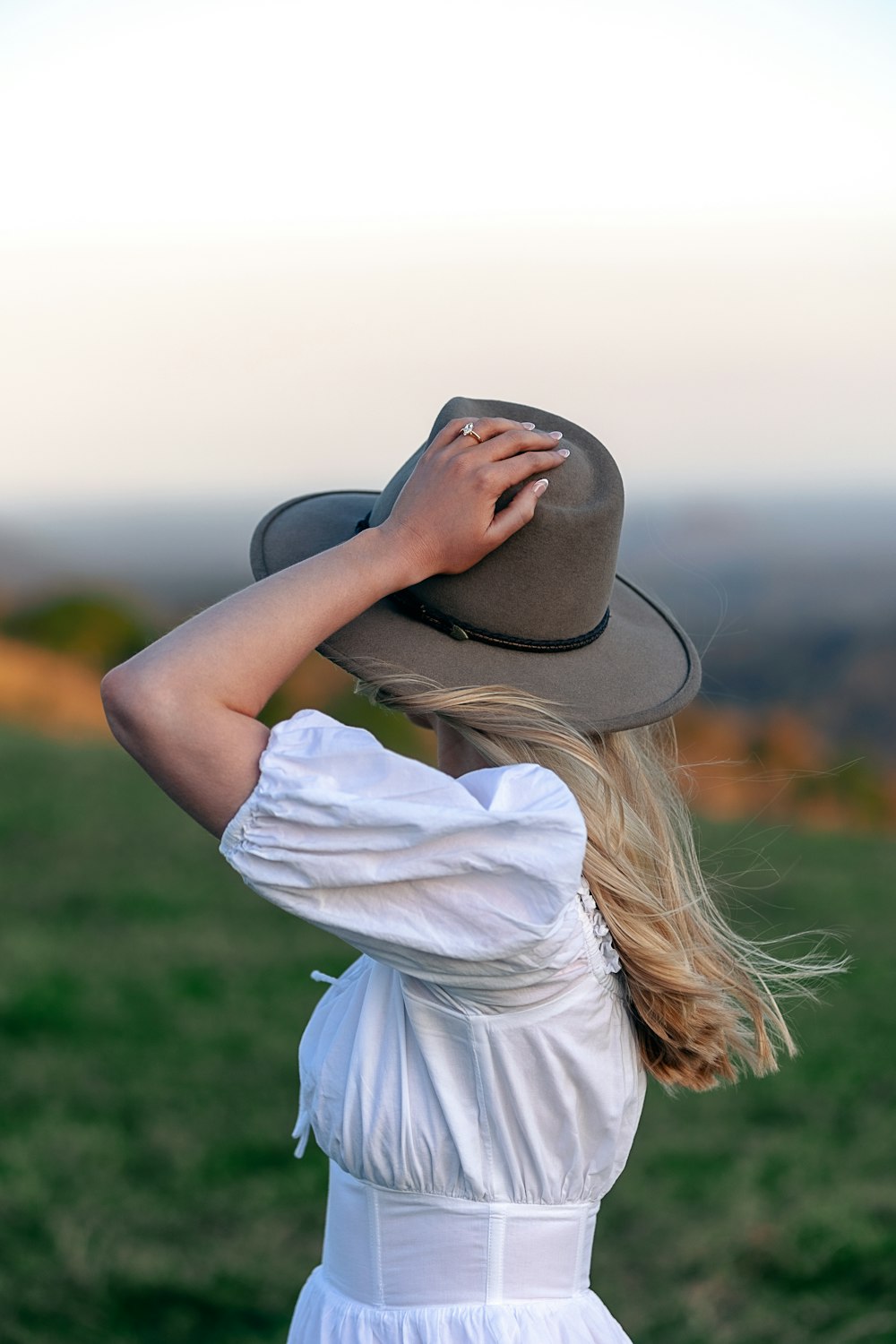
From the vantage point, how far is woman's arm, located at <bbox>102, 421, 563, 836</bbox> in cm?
160

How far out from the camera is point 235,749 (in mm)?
1610

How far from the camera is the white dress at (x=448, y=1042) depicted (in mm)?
1551

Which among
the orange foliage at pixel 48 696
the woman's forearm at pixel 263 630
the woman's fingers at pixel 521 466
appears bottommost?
the orange foliage at pixel 48 696

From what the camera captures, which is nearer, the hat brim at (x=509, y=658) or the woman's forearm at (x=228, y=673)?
the woman's forearm at (x=228, y=673)

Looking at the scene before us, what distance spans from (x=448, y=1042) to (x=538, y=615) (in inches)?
23.2

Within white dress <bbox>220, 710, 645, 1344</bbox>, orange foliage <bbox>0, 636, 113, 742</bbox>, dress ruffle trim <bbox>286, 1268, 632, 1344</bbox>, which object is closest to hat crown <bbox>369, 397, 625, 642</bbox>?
white dress <bbox>220, 710, 645, 1344</bbox>

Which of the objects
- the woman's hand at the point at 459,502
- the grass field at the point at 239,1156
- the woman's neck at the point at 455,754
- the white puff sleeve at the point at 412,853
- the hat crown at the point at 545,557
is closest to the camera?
the white puff sleeve at the point at 412,853

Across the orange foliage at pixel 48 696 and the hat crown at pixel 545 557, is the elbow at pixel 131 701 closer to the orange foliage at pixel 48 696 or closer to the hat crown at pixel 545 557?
the hat crown at pixel 545 557

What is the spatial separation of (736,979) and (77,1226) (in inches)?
129

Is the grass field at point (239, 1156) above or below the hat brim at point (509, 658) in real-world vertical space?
below

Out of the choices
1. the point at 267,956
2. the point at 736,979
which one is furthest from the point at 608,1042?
the point at 267,956

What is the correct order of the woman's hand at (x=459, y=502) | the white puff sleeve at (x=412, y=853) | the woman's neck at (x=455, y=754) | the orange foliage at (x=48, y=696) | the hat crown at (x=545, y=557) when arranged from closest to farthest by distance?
the white puff sleeve at (x=412, y=853) < the woman's hand at (x=459, y=502) < the hat crown at (x=545, y=557) < the woman's neck at (x=455, y=754) < the orange foliage at (x=48, y=696)

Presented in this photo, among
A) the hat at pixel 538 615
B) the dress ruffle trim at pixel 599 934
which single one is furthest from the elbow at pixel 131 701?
the dress ruffle trim at pixel 599 934

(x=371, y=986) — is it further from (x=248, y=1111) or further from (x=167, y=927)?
(x=167, y=927)
